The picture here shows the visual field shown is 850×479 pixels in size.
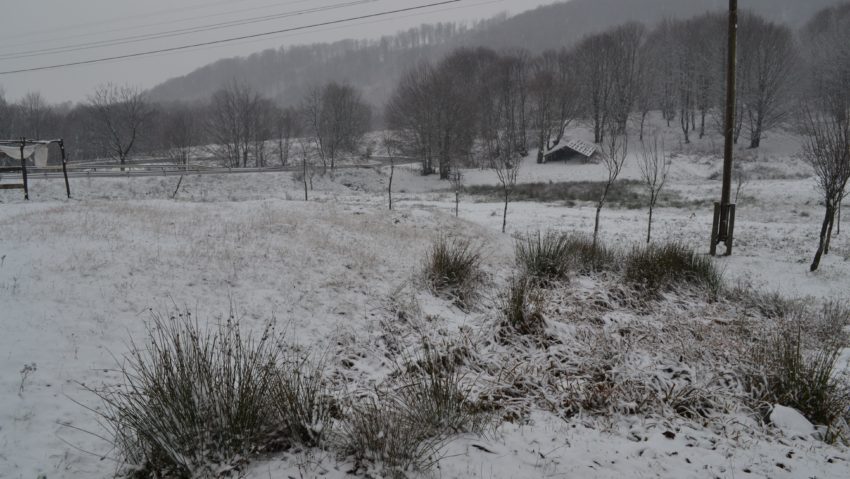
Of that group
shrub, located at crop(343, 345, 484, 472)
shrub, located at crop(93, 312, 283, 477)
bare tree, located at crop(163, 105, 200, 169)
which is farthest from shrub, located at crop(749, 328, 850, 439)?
bare tree, located at crop(163, 105, 200, 169)

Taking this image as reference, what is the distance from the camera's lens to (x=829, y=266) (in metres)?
11.5

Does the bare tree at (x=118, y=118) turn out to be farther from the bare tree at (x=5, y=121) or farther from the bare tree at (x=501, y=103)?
the bare tree at (x=501, y=103)

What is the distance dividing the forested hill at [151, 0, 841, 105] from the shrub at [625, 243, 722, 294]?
9399 centimetres

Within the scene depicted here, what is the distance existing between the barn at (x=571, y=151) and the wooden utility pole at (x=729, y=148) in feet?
104

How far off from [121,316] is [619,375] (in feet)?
20.1

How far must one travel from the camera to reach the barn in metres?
43.6

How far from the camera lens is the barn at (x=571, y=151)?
43.6 meters

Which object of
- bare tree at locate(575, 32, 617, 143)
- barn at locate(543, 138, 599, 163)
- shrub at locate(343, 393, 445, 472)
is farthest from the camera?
bare tree at locate(575, 32, 617, 143)

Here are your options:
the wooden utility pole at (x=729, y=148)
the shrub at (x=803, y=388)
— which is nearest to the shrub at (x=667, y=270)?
the shrub at (x=803, y=388)

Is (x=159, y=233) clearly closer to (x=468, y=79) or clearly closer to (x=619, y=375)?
(x=619, y=375)

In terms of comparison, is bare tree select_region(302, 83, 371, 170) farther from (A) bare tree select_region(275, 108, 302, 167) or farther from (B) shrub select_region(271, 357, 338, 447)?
(B) shrub select_region(271, 357, 338, 447)

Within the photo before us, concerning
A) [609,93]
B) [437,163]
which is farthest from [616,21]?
[437,163]

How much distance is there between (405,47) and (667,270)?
504 feet

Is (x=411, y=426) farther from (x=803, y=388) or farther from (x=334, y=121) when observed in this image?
(x=334, y=121)
